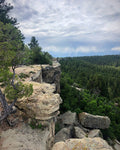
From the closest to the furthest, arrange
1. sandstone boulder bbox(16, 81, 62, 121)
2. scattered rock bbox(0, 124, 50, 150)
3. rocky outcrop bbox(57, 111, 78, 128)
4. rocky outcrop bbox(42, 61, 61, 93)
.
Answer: scattered rock bbox(0, 124, 50, 150) < sandstone boulder bbox(16, 81, 62, 121) < rocky outcrop bbox(57, 111, 78, 128) < rocky outcrop bbox(42, 61, 61, 93)

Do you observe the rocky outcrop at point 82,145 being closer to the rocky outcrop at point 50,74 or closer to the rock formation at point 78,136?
the rock formation at point 78,136

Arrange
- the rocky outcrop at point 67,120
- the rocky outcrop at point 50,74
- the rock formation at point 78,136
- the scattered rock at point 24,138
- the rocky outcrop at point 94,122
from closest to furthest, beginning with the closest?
the scattered rock at point 24,138 < the rock formation at point 78,136 < the rocky outcrop at point 67,120 < the rocky outcrop at point 94,122 < the rocky outcrop at point 50,74

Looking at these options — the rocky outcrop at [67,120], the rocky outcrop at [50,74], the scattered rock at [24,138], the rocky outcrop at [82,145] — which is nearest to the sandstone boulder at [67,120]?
the rocky outcrop at [67,120]

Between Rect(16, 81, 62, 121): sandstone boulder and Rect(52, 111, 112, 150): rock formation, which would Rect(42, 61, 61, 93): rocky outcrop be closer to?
Rect(52, 111, 112, 150): rock formation

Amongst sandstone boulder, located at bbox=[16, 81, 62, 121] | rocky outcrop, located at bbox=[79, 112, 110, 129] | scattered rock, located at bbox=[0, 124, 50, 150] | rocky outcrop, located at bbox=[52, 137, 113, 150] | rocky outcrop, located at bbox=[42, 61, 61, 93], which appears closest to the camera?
scattered rock, located at bbox=[0, 124, 50, 150]

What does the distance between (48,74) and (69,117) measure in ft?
37.5

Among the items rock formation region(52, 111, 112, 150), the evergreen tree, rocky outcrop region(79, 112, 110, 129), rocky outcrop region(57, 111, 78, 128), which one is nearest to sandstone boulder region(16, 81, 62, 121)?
rock formation region(52, 111, 112, 150)

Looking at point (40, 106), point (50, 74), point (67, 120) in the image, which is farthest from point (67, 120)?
point (40, 106)

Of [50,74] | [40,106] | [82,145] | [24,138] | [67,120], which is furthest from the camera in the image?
[50,74]

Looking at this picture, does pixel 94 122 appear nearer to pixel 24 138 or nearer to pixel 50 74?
pixel 50 74

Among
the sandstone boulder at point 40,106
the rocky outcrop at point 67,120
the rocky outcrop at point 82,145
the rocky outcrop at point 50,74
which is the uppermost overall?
the rocky outcrop at point 50,74

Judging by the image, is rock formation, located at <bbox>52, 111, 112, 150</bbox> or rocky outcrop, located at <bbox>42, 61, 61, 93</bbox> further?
rocky outcrop, located at <bbox>42, 61, 61, 93</bbox>

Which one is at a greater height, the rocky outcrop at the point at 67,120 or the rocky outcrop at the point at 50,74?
the rocky outcrop at the point at 50,74

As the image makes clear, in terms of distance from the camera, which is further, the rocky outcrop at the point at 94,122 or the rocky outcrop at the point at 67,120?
the rocky outcrop at the point at 94,122
